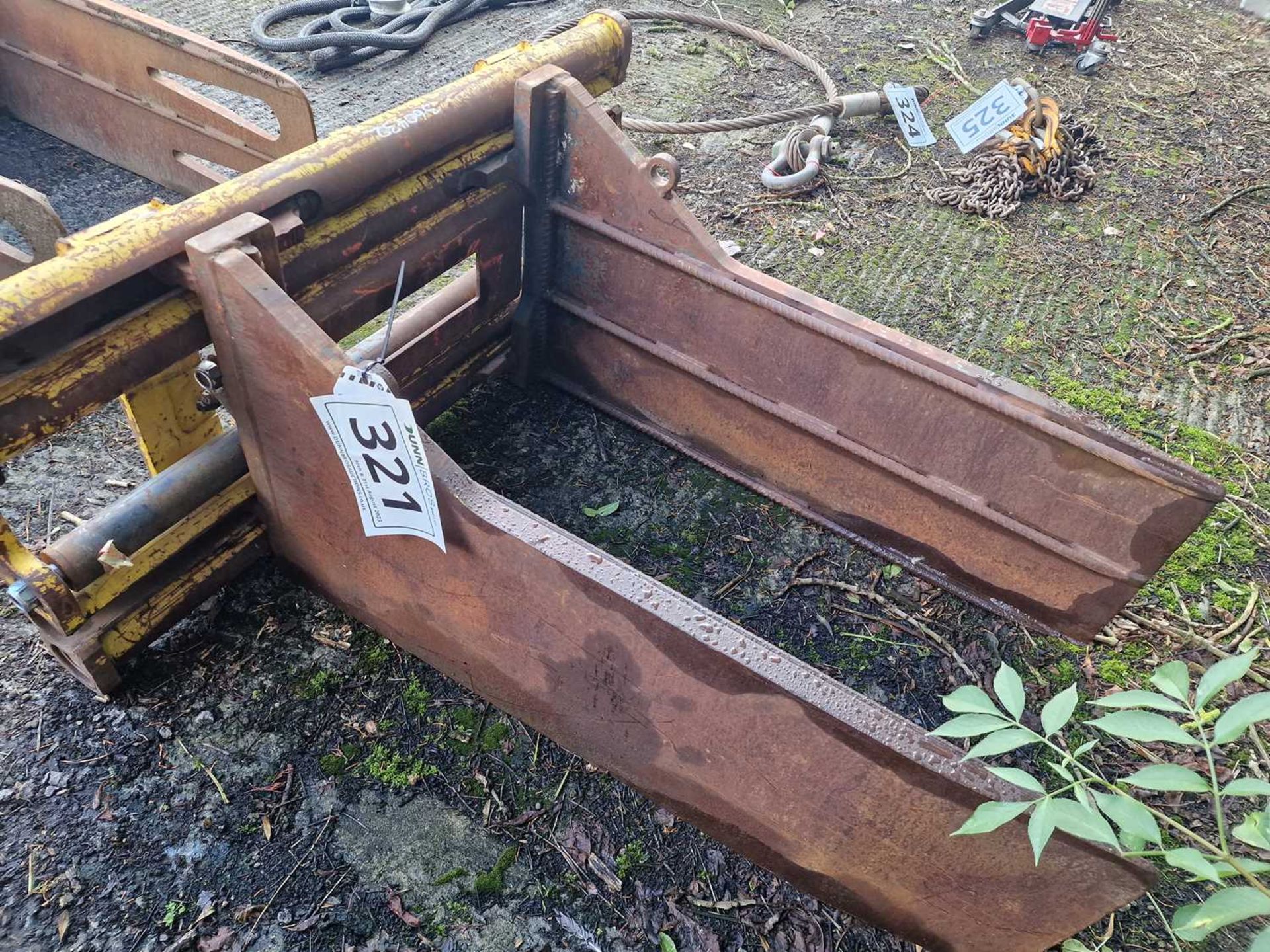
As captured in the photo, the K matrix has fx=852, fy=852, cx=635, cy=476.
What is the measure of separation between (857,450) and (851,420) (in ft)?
0.35

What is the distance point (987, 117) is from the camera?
5391 mm

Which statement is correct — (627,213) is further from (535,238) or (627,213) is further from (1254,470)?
(1254,470)

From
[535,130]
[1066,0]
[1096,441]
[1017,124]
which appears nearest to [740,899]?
[1096,441]

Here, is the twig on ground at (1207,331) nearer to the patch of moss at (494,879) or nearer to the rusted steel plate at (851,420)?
the rusted steel plate at (851,420)

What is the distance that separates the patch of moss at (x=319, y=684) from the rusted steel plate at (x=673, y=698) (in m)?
0.34

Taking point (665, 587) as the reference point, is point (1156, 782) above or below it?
above

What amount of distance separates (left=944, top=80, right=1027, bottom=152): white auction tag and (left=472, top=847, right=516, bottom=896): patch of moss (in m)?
4.94

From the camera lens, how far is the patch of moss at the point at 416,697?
2.56 m

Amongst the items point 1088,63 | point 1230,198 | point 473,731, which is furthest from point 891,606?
point 1088,63

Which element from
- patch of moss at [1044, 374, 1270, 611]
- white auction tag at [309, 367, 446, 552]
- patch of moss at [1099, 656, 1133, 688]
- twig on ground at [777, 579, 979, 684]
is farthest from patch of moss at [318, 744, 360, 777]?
patch of moss at [1044, 374, 1270, 611]

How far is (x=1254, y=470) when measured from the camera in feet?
12.4

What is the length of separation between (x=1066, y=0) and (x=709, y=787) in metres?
7.47

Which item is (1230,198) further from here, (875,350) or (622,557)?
(622,557)

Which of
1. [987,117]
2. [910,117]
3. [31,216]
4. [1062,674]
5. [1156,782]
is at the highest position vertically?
[1156,782]
